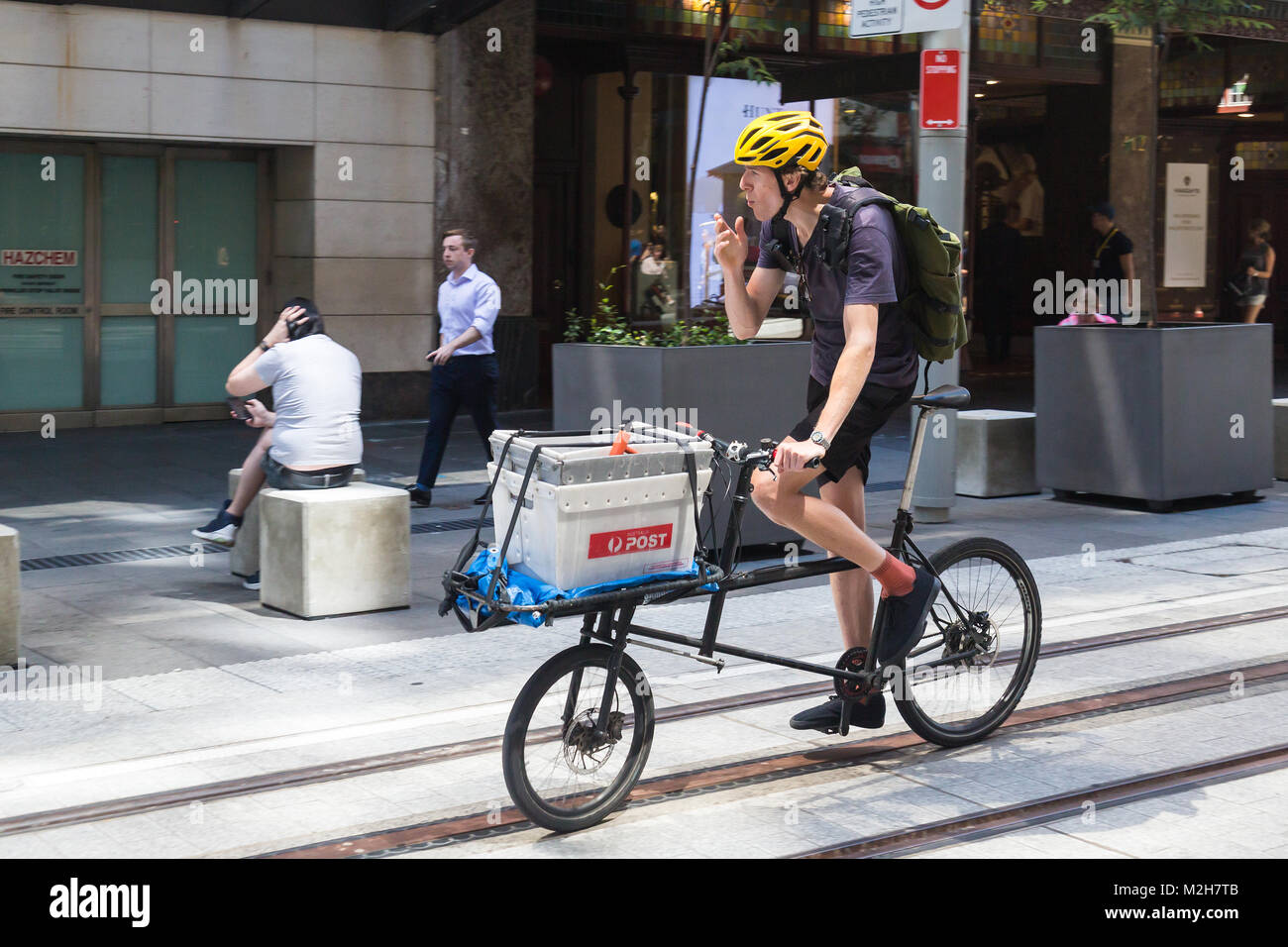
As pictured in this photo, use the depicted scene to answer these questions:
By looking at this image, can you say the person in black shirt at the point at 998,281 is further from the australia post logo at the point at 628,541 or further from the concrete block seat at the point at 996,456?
the australia post logo at the point at 628,541

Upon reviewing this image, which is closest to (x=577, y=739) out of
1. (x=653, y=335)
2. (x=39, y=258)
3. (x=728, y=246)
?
(x=728, y=246)

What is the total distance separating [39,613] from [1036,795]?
4651 millimetres

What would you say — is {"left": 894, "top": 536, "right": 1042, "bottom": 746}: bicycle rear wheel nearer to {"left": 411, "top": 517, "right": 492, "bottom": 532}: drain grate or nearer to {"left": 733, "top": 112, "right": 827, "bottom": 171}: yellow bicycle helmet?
{"left": 733, "top": 112, "right": 827, "bottom": 171}: yellow bicycle helmet

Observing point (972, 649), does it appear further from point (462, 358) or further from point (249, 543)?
point (462, 358)

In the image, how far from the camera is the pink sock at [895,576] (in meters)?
4.95

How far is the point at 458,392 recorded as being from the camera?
34.9 ft

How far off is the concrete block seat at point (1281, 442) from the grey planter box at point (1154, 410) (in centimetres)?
115

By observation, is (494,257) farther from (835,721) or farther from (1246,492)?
→ (835,721)

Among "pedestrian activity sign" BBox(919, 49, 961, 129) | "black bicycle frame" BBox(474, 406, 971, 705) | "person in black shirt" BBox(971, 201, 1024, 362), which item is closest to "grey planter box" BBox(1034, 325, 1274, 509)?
"pedestrian activity sign" BBox(919, 49, 961, 129)

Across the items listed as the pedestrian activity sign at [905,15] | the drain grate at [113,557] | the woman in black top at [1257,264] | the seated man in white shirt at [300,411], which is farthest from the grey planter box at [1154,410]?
the woman in black top at [1257,264]

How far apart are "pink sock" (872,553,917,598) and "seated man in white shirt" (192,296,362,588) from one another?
3.59 metres

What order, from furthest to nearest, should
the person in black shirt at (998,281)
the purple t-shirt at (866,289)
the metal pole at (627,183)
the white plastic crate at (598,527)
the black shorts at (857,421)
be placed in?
the person in black shirt at (998,281) → the metal pole at (627,183) → the black shorts at (857,421) → the purple t-shirt at (866,289) → the white plastic crate at (598,527)

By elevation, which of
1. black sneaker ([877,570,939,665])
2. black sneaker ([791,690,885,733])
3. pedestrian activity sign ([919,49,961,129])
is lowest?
black sneaker ([791,690,885,733])

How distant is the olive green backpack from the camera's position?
4742 mm
